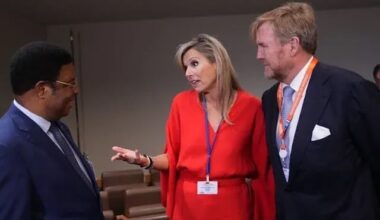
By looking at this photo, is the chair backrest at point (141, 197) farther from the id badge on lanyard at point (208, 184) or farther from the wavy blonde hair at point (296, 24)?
the wavy blonde hair at point (296, 24)

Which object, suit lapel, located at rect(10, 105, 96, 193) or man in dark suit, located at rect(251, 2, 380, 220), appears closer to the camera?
suit lapel, located at rect(10, 105, 96, 193)

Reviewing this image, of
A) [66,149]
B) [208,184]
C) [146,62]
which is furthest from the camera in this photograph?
[146,62]

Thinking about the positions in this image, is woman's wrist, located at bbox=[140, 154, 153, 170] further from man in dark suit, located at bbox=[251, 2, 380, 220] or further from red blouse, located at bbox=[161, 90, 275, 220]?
man in dark suit, located at bbox=[251, 2, 380, 220]

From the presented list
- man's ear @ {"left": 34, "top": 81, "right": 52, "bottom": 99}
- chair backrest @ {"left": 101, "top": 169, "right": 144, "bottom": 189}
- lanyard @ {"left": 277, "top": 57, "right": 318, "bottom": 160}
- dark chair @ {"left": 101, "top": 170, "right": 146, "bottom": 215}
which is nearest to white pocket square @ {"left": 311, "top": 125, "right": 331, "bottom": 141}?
lanyard @ {"left": 277, "top": 57, "right": 318, "bottom": 160}

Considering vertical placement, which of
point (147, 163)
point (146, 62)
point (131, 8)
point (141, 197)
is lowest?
point (141, 197)

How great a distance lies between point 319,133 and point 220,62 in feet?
2.04

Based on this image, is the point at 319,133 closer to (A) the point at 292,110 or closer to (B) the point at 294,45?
(A) the point at 292,110

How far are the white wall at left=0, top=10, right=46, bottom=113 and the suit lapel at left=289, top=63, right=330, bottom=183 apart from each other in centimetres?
402

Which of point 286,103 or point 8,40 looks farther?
point 8,40

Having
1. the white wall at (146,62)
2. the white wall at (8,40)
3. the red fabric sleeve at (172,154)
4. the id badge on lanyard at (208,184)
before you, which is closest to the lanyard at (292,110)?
the id badge on lanyard at (208,184)

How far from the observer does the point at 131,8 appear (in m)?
5.07

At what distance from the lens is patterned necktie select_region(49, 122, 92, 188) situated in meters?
1.46

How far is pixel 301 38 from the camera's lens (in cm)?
167

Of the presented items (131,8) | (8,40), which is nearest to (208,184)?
(131,8)
